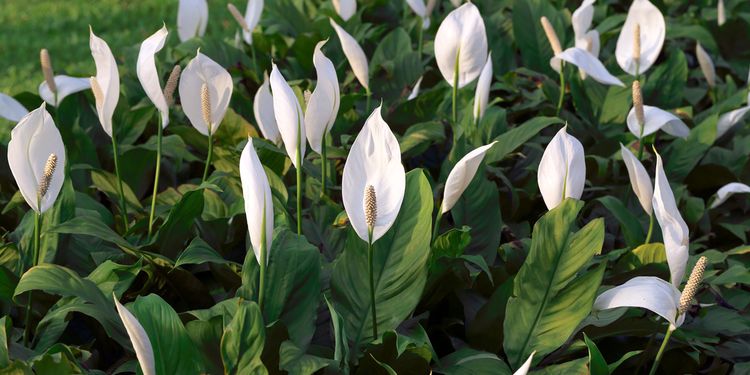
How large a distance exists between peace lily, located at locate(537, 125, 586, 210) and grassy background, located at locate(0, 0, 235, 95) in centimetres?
425

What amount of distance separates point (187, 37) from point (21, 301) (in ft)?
4.60

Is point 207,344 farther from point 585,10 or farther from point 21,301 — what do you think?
point 585,10

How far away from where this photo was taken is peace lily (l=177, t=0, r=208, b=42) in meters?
2.93

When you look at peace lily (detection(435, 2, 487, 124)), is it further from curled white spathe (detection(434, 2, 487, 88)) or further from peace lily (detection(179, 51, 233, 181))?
peace lily (detection(179, 51, 233, 181))

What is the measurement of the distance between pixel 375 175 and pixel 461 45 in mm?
656

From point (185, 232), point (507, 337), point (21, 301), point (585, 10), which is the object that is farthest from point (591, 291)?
point (585, 10)

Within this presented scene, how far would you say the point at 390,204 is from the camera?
4.95 feet

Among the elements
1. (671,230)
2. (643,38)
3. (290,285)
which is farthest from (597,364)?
(643,38)

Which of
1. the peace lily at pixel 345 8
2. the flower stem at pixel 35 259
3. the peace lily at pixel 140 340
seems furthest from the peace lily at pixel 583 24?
the peace lily at pixel 140 340

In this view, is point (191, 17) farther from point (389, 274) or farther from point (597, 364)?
point (597, 364)

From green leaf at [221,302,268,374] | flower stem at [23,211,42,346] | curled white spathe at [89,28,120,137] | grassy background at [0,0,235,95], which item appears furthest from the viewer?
grassy background at [0,0,235,95]

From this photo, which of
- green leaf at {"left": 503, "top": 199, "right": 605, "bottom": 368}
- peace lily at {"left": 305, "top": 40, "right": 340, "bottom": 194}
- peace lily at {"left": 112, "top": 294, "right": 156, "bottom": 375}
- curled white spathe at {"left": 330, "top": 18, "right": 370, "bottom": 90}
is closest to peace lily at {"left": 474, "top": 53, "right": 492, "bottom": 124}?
curled white spathe at {"left": 330, "top": 18, "right": 370, "bottom": 90}

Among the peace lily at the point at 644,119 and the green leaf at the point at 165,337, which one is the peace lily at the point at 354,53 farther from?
the green leaf at the point at 165,337

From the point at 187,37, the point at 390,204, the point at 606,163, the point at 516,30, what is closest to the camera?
the point at 390,204
